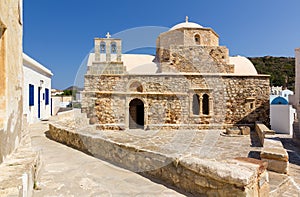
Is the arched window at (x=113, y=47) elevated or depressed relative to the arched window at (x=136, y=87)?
elevated

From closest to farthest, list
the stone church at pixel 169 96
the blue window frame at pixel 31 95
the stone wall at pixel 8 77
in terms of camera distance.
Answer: the stone wall at pixel 8 77 < the blue window frame at pixel 31 95 < the stone church at pixel 169 96

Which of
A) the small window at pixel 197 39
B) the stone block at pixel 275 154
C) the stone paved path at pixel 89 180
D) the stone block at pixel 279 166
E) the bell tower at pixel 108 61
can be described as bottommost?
the stone block at pixel 279 166

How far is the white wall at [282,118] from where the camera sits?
1081 centimetres

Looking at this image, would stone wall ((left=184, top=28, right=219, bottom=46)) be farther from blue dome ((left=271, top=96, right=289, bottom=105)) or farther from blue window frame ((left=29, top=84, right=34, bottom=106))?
blue window frame ((left=29, top=84, right=34, bottom=106))

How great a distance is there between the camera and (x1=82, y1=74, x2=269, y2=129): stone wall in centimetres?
1241

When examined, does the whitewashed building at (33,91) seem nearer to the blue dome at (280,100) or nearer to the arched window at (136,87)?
the arched window at (136,87)

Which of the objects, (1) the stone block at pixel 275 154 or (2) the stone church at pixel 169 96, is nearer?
(1) the stone block at pixel 275 154

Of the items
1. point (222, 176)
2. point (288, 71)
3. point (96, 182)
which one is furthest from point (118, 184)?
point (288, 71)

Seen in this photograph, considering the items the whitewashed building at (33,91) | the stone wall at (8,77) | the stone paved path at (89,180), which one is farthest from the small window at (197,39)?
the stone wall at (8,77)

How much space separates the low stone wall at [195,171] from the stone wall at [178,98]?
8.62m

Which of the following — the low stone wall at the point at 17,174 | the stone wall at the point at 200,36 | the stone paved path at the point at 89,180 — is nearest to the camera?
the low stone wall at the point at 17,174

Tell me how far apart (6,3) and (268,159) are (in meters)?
5.31

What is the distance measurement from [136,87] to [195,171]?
1067cm

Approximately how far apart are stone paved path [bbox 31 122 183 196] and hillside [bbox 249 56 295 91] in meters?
42.0
